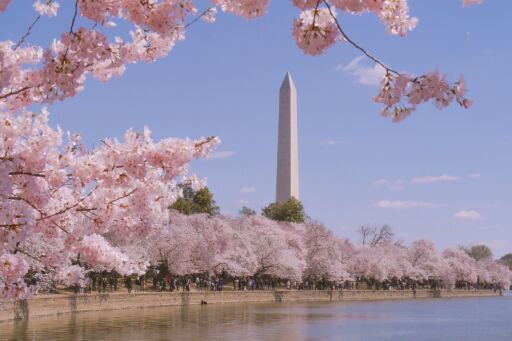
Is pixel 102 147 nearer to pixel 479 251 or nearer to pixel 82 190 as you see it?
pixel 82 190

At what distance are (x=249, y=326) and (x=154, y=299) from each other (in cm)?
1013

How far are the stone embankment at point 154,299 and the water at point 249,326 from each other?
0.59m

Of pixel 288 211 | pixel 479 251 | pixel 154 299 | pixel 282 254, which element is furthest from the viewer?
pixel 479 251

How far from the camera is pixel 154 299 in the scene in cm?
3753

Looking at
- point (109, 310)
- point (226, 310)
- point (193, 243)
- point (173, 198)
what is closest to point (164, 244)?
point (193, 243)

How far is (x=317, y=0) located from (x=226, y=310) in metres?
34.7

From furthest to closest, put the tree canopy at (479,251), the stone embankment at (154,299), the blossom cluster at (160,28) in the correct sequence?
the tree canopy at (479,251), the stone embankment at (154,299), the blossom cluster at (160,28)

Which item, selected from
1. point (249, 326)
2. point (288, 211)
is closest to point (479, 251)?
point (288, 211)

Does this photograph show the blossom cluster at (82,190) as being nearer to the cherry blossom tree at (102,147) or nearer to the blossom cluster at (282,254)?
the cherry blossom tree at (102,147)

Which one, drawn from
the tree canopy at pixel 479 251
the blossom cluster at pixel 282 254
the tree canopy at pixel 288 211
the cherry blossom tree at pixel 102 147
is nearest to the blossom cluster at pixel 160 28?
the cherry blossom tree at pixel 102 147

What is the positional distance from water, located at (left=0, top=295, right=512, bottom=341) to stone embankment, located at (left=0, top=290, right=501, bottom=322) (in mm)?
588

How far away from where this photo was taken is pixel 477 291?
270 ft

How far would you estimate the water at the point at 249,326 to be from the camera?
24.5 meters

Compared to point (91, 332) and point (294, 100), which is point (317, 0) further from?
point (294, 100)
